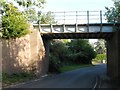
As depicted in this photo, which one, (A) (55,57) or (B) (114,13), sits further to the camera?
(A) (55,57)

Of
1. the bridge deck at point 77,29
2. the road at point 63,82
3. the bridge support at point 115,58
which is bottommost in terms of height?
the road at point 63,82

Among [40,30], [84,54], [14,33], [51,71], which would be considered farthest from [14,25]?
[84,54]

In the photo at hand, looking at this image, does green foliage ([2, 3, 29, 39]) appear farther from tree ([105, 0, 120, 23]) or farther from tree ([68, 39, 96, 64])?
tree ([68, 39, 96, 64])

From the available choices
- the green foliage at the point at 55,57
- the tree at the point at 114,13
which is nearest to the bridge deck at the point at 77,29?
the tree at the point at 114,13

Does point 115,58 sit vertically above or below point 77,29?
below

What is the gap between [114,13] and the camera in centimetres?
4238

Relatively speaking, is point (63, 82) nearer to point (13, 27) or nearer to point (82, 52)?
point (13, 27)

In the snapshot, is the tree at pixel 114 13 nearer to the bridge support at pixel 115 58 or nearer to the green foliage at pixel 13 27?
the bridge support at pixel 115 58

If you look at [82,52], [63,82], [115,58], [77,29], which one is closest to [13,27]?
[63,82]

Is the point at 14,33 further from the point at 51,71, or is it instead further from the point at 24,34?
the point at 51,71

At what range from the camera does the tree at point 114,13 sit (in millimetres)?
40978

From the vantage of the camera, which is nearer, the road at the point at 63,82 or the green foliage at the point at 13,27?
the road at the point at 63,82

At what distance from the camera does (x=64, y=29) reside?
45.9 metres

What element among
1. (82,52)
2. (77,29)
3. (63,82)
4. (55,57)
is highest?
(77,29)
